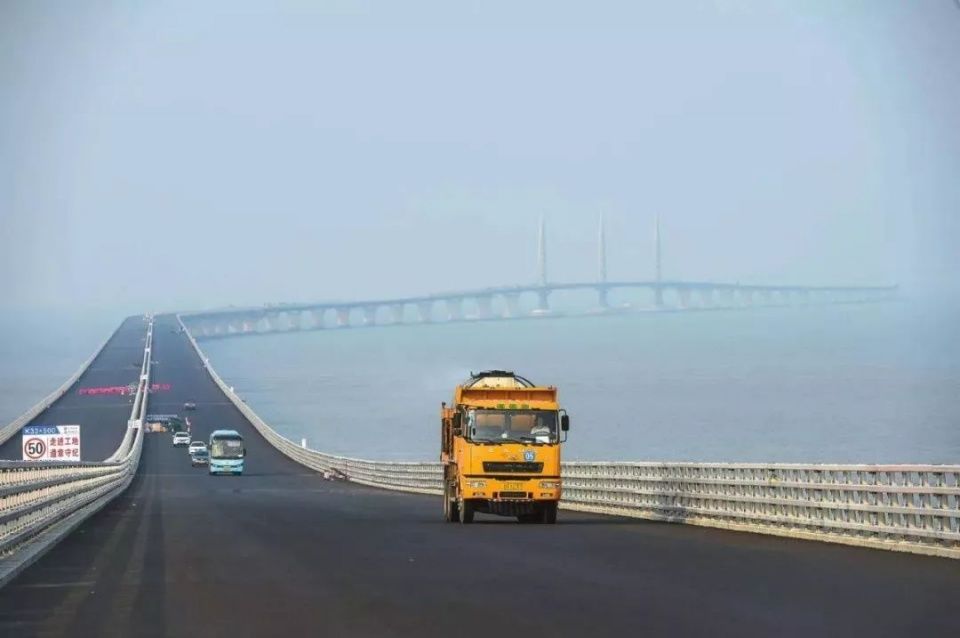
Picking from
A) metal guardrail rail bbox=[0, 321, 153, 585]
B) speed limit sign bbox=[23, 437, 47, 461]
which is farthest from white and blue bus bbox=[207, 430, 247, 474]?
metal guardrail rail bbox=[0, 321, 153, 585]

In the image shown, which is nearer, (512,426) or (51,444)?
(512,426)

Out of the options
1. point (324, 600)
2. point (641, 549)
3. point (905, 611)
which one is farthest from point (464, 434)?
point (905, 611)

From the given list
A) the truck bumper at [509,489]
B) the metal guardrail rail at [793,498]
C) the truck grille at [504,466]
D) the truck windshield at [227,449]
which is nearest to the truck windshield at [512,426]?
the truck grille at [504,466]

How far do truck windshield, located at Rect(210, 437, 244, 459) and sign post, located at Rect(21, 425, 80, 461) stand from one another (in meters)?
23.0

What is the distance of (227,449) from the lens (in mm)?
116500

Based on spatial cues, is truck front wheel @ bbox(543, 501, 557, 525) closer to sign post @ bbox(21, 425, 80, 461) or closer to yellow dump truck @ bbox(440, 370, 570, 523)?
yellow dump truck @ bbox(440, 370, 570, 523)

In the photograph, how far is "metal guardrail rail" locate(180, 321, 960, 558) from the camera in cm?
2917

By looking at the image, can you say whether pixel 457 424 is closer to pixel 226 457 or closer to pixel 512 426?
pixel 512 426

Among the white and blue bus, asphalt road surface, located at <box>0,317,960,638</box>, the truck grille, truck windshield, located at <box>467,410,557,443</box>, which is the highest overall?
truck windshield, located at <box>467,410,557,443</box>

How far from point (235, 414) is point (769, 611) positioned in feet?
587

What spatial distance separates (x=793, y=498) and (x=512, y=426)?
33.7 feet

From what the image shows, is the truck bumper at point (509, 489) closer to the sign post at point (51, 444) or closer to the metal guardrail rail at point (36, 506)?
the metal guardrail rail at point (36, 506)

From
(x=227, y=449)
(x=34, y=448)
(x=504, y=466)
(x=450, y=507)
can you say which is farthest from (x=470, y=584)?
(x=227, y=449)

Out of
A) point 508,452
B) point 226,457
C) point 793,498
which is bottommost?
point 226,457
